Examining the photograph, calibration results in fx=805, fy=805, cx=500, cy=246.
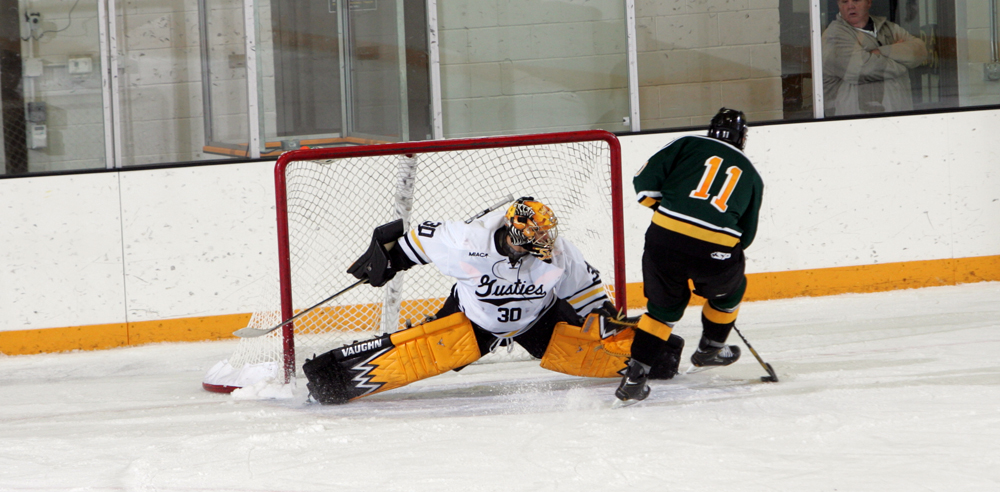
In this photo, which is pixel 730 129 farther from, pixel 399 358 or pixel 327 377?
pixel 327 377

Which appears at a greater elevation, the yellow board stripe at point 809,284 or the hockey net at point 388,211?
the hockey net at point 388,211

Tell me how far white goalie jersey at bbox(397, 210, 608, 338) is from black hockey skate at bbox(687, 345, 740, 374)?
1.54 ft

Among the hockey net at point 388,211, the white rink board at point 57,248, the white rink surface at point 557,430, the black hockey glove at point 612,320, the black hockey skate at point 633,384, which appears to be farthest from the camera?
the white rink board at point 57,248

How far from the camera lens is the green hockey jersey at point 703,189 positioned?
7.91ft

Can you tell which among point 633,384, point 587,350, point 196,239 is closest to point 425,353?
point 587,350

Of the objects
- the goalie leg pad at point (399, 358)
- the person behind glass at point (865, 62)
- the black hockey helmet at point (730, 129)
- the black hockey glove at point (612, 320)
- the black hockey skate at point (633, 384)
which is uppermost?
the person behind glass at point (865, 62)

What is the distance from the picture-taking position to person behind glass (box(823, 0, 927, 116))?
4.41 metres

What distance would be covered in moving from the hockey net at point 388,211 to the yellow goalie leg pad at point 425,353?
504mm

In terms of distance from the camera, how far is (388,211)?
362cm

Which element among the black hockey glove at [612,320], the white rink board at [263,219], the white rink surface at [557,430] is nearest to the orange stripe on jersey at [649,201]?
the black hockey glove at [612,320]

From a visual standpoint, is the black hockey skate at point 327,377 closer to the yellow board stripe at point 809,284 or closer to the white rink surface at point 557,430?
the white rink surface at point 557,430

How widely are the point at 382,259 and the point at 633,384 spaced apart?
892mm

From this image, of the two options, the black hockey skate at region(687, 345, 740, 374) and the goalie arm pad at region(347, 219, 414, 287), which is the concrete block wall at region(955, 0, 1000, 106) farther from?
the goalie arm pad at region(347, 219, 414, 287)

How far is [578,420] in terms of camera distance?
2385mm
